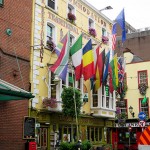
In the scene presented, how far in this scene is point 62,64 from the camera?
19828 mm

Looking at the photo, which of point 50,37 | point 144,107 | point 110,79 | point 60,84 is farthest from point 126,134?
point 50,37

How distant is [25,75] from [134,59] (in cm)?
2538

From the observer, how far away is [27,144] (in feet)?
61.2

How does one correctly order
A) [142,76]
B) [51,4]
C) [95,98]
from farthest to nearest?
[142,76]
[95,98]
[51,4]

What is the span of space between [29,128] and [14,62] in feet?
11.8

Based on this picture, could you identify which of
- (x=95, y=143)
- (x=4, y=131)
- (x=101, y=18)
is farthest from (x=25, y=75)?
(x=101, y=18)

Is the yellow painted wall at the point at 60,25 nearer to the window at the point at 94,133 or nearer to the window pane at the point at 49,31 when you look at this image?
the window pane at the point at 49,31

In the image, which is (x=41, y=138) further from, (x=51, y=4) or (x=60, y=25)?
(x=51, y=4)

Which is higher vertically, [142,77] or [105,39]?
[105,39]

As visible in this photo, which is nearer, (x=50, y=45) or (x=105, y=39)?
(x=50, y=45)

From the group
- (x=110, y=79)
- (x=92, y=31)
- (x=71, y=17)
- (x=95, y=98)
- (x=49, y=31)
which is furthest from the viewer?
(x=92, y=31)

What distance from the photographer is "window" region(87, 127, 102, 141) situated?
2573cm

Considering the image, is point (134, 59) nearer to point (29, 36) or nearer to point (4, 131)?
point (29, 36)

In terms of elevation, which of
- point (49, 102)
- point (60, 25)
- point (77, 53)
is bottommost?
point (49, 102)
